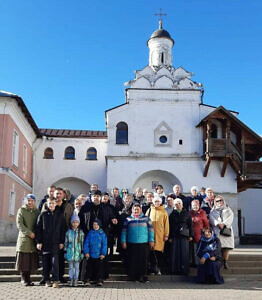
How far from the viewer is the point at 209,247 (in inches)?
348

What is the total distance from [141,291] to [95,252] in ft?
4.08

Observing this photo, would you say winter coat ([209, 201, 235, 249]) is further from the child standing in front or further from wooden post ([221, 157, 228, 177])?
wooden post ([221, 157, 228, 177])

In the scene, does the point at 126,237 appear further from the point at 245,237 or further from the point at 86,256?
the point at 245,237

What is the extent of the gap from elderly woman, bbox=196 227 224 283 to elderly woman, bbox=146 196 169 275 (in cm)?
84

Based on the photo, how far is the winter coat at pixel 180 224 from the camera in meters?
9.16

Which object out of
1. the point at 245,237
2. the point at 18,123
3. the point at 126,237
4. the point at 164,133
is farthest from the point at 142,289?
the point at 245,237

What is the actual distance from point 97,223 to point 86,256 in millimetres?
709

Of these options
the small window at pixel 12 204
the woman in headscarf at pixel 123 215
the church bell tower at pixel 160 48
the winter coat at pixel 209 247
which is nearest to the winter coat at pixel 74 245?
the woman in headscarf at pixel 123 215

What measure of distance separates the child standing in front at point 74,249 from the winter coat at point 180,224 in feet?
7.23

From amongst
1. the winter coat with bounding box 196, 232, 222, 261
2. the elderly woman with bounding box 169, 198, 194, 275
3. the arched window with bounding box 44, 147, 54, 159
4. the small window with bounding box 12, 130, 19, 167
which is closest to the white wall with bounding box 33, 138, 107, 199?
the arched window with bounding box 44, 147, 54, 159

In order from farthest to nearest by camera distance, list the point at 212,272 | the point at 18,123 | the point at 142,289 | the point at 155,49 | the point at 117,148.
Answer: the point at 155,49 < the point at 117,148 < the point at 18,123 < the point at 212,272 < the point at 142,289

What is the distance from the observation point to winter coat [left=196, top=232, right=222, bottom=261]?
8.79 m

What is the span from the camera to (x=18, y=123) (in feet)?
61.7

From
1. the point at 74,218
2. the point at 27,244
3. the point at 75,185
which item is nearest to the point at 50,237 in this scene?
the point at 27,244
